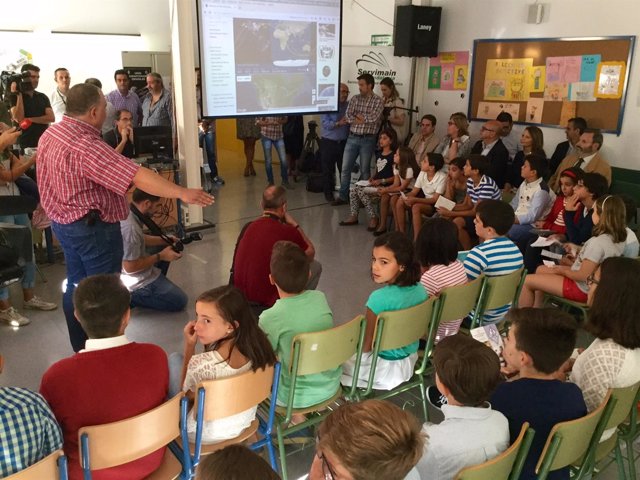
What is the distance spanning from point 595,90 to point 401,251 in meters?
4.12

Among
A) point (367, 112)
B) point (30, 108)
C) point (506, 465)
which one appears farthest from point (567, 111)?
point (30, 108)

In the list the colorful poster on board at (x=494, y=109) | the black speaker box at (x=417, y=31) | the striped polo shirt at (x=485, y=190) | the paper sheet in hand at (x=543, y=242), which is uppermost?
the black speaker box at (x=417, y=31)

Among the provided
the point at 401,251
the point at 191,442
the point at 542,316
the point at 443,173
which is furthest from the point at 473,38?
the point at 191,442

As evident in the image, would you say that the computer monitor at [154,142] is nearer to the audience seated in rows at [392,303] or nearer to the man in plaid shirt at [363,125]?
the man in plaid shirt at [363,125]

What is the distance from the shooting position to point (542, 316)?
2010 millimetres

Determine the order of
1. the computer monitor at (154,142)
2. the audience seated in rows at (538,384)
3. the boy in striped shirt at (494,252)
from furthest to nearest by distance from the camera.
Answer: the computer monitor at (154,142) → the boy in striped shirt at (494,252) → the audience seated in rows at (538,384)

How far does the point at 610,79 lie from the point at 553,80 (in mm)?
616

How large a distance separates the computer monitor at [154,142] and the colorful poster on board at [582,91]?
4179mm

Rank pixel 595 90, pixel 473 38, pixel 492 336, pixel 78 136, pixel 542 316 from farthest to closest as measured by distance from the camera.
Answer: pixel 473 38 < pixel 595 90 < pixel 78 136 < pixel 492 336 < pixel 542 316

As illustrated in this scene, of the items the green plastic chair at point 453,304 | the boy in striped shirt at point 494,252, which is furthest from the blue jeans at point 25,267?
the boy in striped shirt at point 494,252

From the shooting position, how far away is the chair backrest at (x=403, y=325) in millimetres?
2393

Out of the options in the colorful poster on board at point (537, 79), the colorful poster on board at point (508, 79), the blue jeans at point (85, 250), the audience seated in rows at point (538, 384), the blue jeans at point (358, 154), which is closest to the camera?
the audience seated in rows at point (538, 384)

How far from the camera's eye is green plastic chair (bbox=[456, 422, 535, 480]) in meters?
1.48

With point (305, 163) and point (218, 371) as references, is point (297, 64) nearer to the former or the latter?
point (305, 163)
